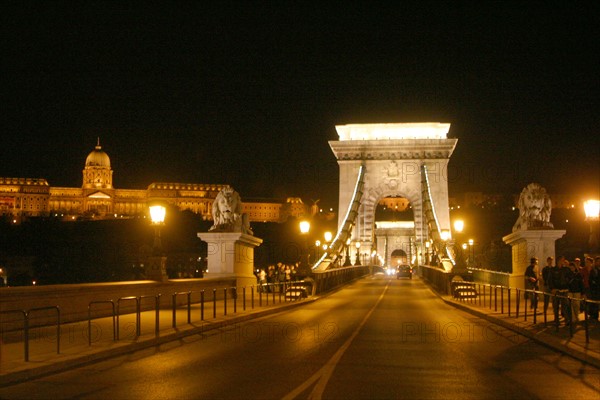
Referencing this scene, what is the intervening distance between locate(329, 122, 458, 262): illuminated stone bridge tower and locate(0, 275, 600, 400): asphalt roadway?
225 ft

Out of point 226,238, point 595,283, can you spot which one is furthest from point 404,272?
point 595,283

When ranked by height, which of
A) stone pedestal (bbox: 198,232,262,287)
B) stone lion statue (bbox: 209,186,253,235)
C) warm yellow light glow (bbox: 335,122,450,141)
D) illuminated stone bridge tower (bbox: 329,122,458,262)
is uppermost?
warm yellow light glow (bbox: 335,122,450,141)

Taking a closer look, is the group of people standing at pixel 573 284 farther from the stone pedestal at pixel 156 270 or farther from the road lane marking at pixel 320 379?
the stone pedestal at pixel 156 270

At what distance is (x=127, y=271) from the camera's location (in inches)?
3910

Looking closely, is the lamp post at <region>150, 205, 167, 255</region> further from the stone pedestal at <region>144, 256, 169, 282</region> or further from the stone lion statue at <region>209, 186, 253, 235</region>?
the stone lion statue at <region>209, 186, 253, 235</region>

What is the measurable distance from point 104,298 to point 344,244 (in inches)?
2031

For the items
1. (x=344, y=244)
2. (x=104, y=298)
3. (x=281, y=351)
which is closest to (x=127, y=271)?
(x=344, y=244)

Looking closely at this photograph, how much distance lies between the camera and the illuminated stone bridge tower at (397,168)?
289 ft

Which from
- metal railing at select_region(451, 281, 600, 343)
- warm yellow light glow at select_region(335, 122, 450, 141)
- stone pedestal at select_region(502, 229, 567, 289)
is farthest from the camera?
warm yellow light glow at select_region(335, 122, 450, 141)

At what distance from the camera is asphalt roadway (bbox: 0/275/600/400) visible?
10352 mm

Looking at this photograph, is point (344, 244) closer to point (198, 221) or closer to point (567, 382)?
point (567, 382)

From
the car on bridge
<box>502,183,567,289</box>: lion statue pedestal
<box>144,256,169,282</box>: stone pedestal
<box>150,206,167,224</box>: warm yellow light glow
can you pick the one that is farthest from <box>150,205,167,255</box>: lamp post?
the car on bridge

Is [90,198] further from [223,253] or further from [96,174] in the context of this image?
[223,253]

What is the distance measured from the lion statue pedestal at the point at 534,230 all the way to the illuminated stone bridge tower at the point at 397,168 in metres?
56.3
